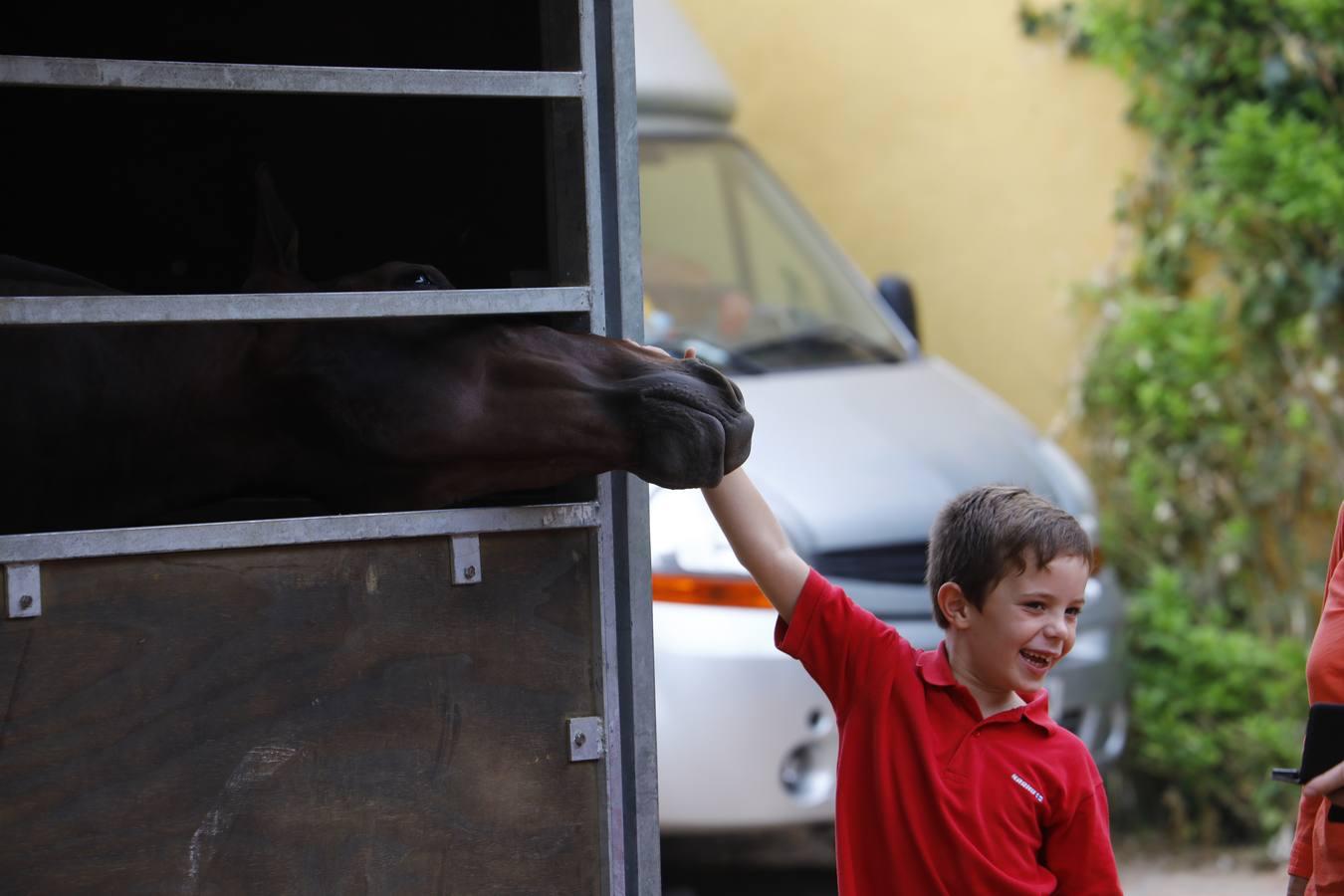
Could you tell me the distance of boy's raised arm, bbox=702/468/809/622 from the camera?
7.07 ft

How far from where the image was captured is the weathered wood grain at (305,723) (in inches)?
71.4

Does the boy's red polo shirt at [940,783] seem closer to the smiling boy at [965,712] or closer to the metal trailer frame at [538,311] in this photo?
the smiling boy at [965,712]

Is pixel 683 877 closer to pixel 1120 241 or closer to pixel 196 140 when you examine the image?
pixel 196 140

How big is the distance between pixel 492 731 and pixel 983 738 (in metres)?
0.63

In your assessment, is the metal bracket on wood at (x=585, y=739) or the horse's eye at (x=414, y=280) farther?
the horse's eye at (x=414, y=280)

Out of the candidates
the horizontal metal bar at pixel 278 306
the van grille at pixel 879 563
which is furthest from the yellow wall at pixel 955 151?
the horizontal metal bar at pixel 278 306

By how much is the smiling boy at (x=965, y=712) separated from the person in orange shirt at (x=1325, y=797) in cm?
35

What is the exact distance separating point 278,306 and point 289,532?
271 mm

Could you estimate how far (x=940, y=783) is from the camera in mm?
2014

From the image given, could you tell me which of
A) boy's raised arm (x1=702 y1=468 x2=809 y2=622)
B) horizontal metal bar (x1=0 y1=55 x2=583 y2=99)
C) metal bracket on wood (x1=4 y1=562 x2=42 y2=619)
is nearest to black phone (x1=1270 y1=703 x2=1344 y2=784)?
boy's raised arm (x1=702 y1=468 x2=809 y2=622)

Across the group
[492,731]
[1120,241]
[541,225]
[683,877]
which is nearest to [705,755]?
[683,877]

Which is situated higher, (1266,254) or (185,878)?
(1266,254)

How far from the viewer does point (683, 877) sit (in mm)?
4633

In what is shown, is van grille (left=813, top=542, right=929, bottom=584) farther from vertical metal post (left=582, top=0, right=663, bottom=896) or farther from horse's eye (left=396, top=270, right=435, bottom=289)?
horse's eye (left=396, top=270, right=435, bottom=289)
